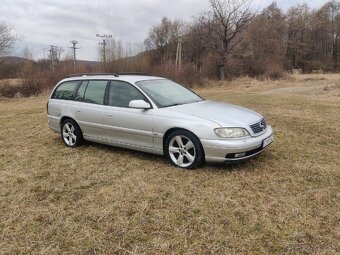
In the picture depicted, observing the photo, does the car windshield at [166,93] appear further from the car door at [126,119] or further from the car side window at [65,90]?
the car side window at [65,90]

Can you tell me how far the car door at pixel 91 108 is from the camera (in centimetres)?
609

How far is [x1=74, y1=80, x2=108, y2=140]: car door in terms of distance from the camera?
609 cm

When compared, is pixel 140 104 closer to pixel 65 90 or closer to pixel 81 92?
pixel 81 92

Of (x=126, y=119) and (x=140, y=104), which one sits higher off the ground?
(x=140, y=104)

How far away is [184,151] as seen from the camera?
507 cm

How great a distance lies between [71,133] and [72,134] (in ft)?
0.12

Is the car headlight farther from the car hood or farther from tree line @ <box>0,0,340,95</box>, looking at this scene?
tree line @ <box>0,0,340,95</box>

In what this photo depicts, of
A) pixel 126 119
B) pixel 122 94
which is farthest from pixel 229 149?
pixel 122 94

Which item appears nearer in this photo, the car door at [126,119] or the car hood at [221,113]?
the car hood at [221,113]

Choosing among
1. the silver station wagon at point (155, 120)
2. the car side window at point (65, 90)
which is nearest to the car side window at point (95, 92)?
the silver station wagon at point (155, 120)

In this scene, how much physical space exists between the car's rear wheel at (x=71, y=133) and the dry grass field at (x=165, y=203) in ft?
0.92

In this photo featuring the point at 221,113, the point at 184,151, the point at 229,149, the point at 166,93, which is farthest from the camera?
the point at 166,93

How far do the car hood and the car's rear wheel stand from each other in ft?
7.38

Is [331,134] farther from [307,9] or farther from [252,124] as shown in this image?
[307,9]
